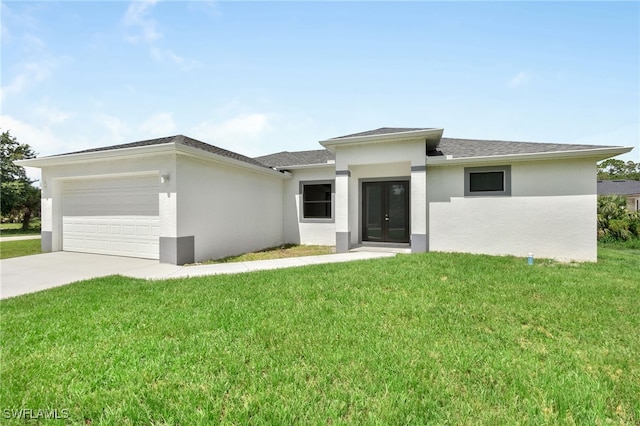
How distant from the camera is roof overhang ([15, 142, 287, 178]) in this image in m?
8.16

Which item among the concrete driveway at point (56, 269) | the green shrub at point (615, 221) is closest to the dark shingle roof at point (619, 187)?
the green shrub at point (615, 221)

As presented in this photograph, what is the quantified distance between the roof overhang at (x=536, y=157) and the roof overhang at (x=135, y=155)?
6955 millimetres

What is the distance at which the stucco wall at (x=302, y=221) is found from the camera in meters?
12.7

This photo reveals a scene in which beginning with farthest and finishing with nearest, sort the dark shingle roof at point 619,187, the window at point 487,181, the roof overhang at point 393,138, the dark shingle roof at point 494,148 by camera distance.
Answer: the dark shingle roof at point 619,187, the window at point 487,181, the roof overhang at point 393,138, the dark shingle roof at point 494,148

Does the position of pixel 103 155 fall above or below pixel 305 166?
below

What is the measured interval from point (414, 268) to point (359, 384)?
4807mm

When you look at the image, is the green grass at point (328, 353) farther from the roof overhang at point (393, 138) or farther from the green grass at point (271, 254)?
the roof overhang at point (393, 138)

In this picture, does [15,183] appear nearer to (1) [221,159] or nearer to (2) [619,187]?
(1) [221,159]

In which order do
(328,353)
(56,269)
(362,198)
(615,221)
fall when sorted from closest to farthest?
(328,353) → (56,269) → (362,198) → (615,221)

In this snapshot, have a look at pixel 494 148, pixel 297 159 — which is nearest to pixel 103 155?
pixel 297 159

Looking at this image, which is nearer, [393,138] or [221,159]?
[221,159]

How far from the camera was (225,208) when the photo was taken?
1011 centimetres

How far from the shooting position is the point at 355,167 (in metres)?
11.4

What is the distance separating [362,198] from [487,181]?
4664 mm
